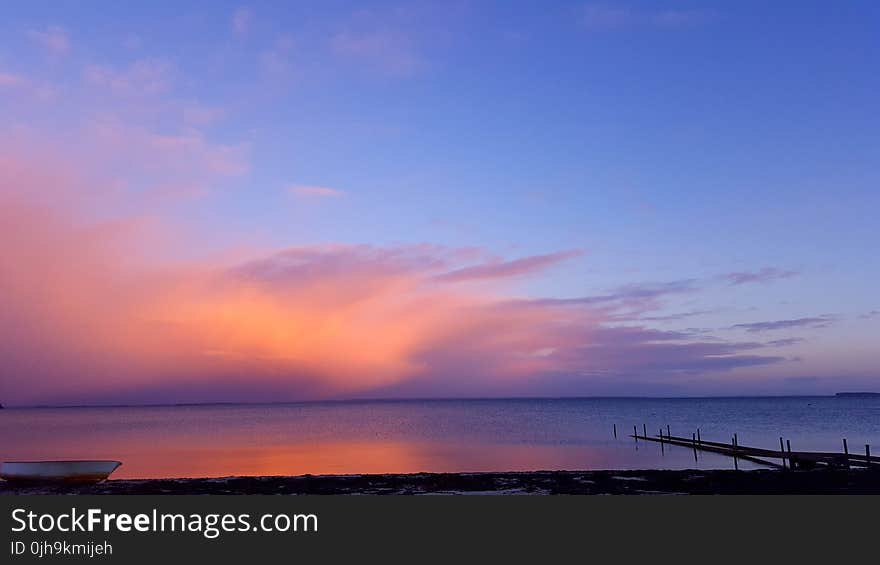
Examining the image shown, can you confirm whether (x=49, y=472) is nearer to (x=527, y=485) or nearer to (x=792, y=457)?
(x=527, y=485)

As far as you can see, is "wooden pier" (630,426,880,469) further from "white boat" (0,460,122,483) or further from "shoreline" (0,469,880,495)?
"white boat" (0,460,122,483)

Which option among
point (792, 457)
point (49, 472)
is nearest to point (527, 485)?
point (49, 472)

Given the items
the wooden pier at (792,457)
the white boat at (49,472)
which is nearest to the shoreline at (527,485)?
the white boat at (49,472)

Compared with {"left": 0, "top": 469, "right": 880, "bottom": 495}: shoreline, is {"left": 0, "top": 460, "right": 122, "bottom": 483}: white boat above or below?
above

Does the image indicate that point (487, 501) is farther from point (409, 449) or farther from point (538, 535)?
point (409, 449)

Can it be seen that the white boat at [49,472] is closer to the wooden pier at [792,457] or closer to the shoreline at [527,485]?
the shoreline at [527,485]

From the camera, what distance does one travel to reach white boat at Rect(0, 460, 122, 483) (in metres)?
33.7

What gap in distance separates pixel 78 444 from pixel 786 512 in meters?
96.0

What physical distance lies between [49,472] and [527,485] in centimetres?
2145

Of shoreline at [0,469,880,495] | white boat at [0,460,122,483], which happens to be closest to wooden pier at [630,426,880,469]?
shoreline at [0,469,880,495]

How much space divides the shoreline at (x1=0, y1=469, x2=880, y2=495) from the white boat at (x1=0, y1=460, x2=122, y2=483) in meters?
0.56

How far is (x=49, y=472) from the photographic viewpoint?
1335 inches

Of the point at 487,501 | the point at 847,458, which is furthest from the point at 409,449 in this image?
the point at 487,501

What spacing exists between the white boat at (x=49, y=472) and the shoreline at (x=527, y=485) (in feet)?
1.85
